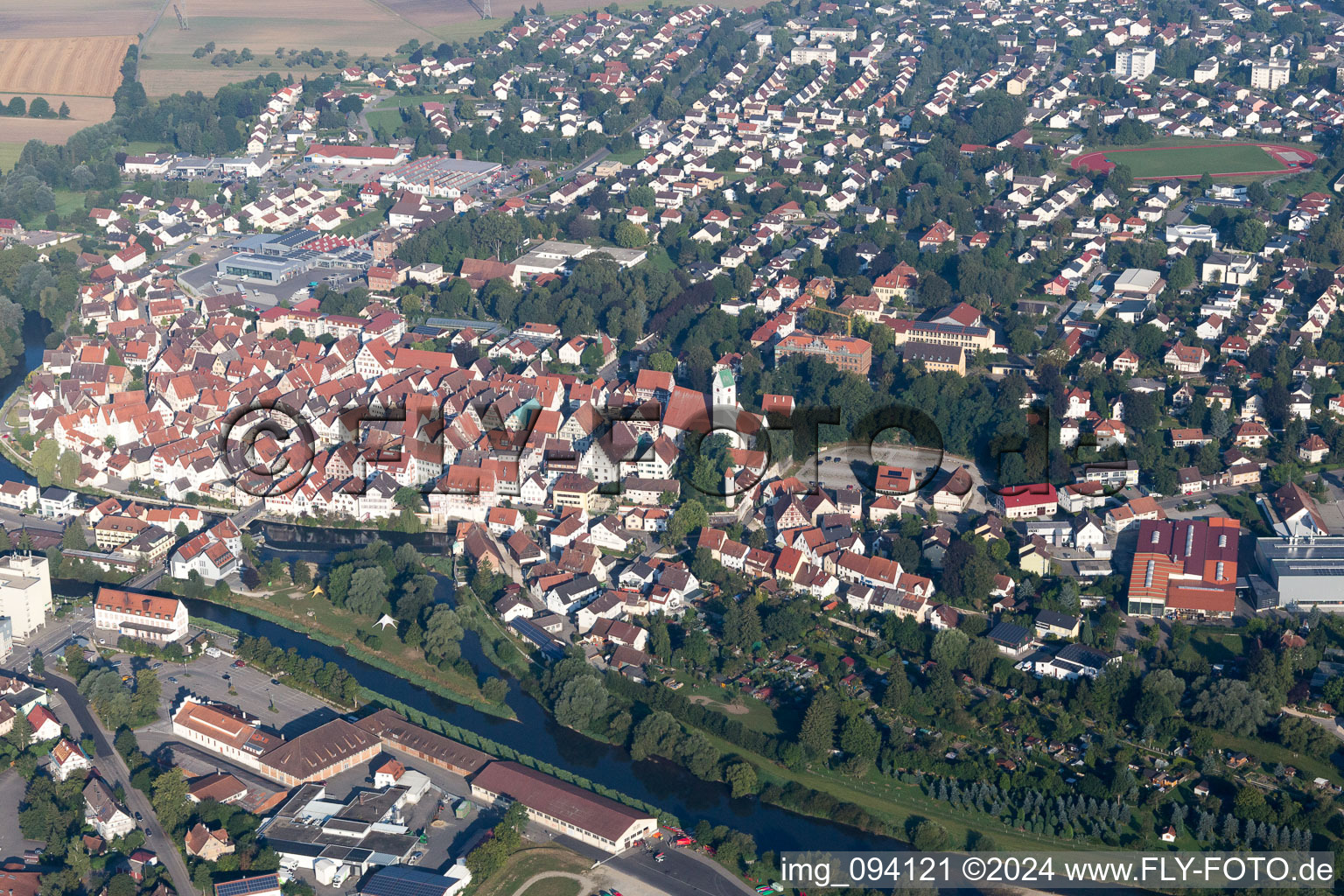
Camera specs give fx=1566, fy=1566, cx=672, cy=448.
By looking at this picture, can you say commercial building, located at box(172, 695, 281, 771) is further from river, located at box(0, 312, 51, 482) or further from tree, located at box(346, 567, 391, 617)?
river, located at box(0, 312, 51, 482)

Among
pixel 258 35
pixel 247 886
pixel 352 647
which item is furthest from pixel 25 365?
pixel 258 35

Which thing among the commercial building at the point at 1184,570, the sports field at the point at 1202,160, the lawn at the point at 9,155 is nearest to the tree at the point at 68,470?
the commercial building at the point at 1184,570

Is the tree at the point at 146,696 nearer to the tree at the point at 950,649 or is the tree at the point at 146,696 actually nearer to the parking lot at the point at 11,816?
the parking lot at the point at 11,816

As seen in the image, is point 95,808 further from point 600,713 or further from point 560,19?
point 560,19

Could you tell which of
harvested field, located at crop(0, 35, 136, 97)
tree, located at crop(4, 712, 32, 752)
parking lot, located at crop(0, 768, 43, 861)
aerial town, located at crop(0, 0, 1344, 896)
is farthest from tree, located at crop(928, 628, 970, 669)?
harvested field, located at crop(0, 35, 136, 97)

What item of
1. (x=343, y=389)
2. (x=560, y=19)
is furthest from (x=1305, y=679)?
(x=560, y=19)

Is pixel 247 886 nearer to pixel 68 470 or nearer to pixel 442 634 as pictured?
pixel 442 634
